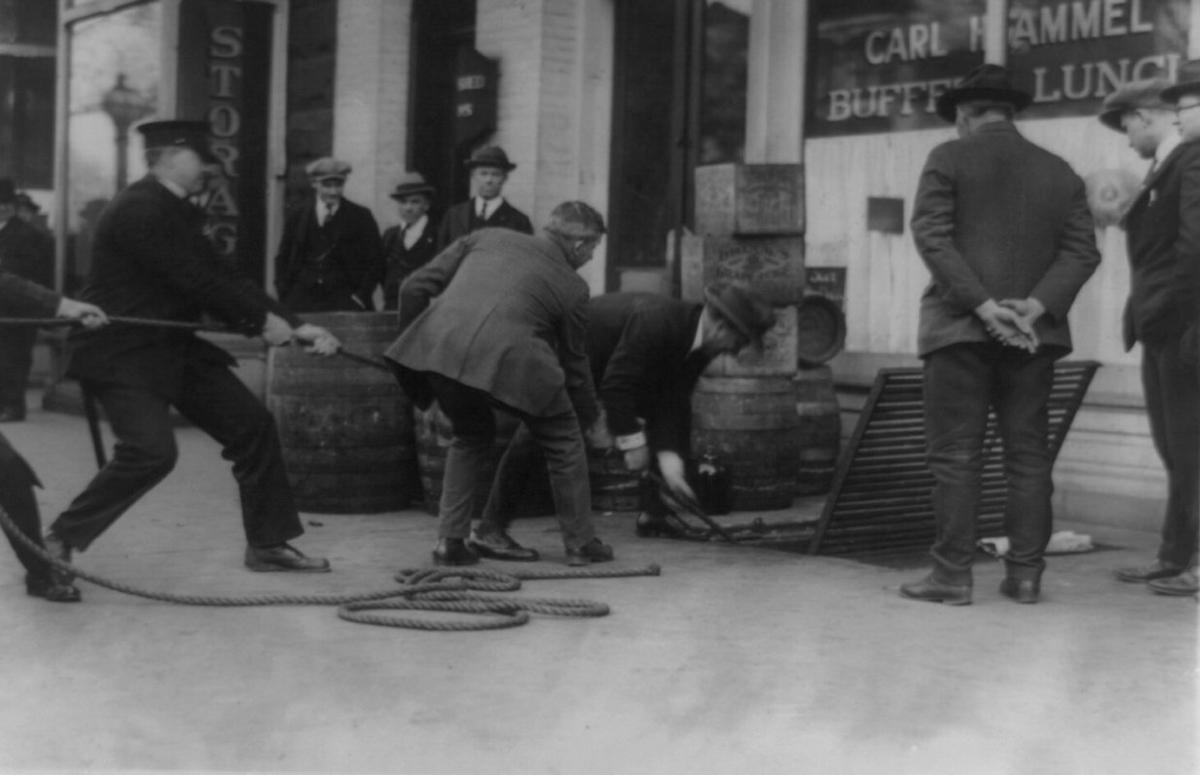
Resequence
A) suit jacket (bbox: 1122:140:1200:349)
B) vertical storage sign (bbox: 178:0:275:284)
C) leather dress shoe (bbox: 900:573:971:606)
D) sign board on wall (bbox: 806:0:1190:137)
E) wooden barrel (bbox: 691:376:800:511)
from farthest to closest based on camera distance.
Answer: vertical storage sign (bbox: 178:0:275:284) → wooden barrel (bbox: 691:376:800:511) → sign board on wall (bbox: 806:0:1190:137) → suit jacket (bbox: 1122:140:1200:349) → leather dress shoe (bbox: 900:573:971:606)

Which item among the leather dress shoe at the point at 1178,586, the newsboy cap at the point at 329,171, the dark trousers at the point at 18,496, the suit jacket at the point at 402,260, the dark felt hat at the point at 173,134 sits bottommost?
the leather dress shoe at the point at 1178,586

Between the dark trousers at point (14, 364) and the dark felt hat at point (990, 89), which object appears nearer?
the dark felt hat at point (990, 89)

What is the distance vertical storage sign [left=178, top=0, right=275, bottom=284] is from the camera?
13.6m

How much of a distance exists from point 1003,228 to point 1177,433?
3.93 feet

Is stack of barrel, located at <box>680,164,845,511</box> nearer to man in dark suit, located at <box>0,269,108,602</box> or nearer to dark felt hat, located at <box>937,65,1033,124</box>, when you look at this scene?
dark felt hat, located at <box>937,65,1033,124</box>

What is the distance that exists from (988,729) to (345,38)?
9485 millimetres

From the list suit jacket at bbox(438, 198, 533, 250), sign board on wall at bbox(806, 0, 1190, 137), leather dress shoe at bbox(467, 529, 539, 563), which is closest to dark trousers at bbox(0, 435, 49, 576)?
leather dress shoe at bbox(467, 529, 539, 563)

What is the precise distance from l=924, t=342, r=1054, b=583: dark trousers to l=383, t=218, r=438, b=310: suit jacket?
4.79m

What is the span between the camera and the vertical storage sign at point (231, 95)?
13617 millimetres

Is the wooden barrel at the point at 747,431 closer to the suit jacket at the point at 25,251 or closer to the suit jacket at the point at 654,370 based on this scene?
the suit jacket at the point at 654,370

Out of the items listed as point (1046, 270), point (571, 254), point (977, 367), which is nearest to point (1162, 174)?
point (1046, 270)

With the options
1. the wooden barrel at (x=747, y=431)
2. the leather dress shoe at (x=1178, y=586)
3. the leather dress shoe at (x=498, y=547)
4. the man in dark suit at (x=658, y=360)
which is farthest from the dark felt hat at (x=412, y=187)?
the leather dress shoe at (x=1178, y=586)

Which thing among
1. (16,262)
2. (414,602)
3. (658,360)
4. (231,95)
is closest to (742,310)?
(658,360)

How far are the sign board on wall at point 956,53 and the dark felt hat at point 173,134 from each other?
4219mm
